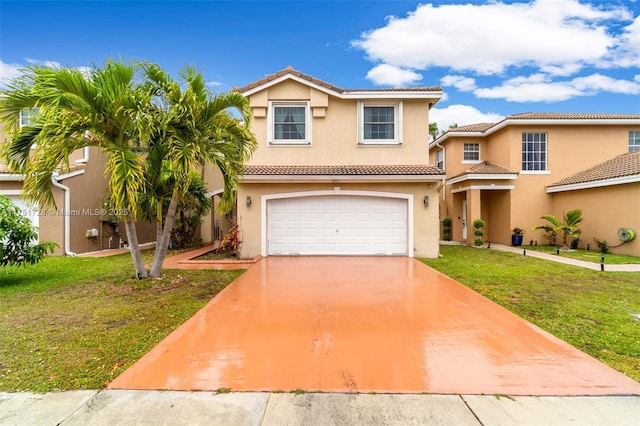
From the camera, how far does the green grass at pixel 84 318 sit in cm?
349

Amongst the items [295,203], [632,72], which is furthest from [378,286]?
[632,72]

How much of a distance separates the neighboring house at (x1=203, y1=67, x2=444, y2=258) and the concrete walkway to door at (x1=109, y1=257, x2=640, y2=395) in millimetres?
4877

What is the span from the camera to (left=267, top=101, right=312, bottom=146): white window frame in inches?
475

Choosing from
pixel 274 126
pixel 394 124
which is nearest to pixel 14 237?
pixel 274 126

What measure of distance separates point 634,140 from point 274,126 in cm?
1956

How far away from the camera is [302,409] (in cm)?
280

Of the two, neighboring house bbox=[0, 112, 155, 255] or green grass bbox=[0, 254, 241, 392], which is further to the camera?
neighboring house bbox=[0, 112, 155, 255]

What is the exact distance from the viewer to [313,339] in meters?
4.35

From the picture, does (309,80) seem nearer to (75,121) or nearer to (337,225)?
(337,225)

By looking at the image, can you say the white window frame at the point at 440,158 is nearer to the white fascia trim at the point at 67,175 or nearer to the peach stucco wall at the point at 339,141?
the peach stucco wall at the point at 339,141

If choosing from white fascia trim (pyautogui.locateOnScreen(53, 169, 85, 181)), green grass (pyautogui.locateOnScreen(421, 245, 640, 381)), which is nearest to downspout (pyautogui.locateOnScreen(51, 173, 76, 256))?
white fascia trim (pyautogui.locateOnScreen(53, 169, 85, 181))

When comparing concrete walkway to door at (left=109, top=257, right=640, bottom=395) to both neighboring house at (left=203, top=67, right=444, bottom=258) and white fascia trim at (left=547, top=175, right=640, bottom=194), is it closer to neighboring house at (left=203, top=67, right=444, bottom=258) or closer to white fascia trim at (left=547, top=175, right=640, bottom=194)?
neighboring house at (left=203, top=67, right=444, bottom=258)

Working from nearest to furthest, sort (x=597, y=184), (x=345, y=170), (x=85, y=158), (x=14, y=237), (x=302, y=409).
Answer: (x=302, y=409)
(x=14, y=237)
(x=345, y=170)
(x=597, y=184)
(x=85, y=158)

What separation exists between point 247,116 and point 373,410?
7.19m
